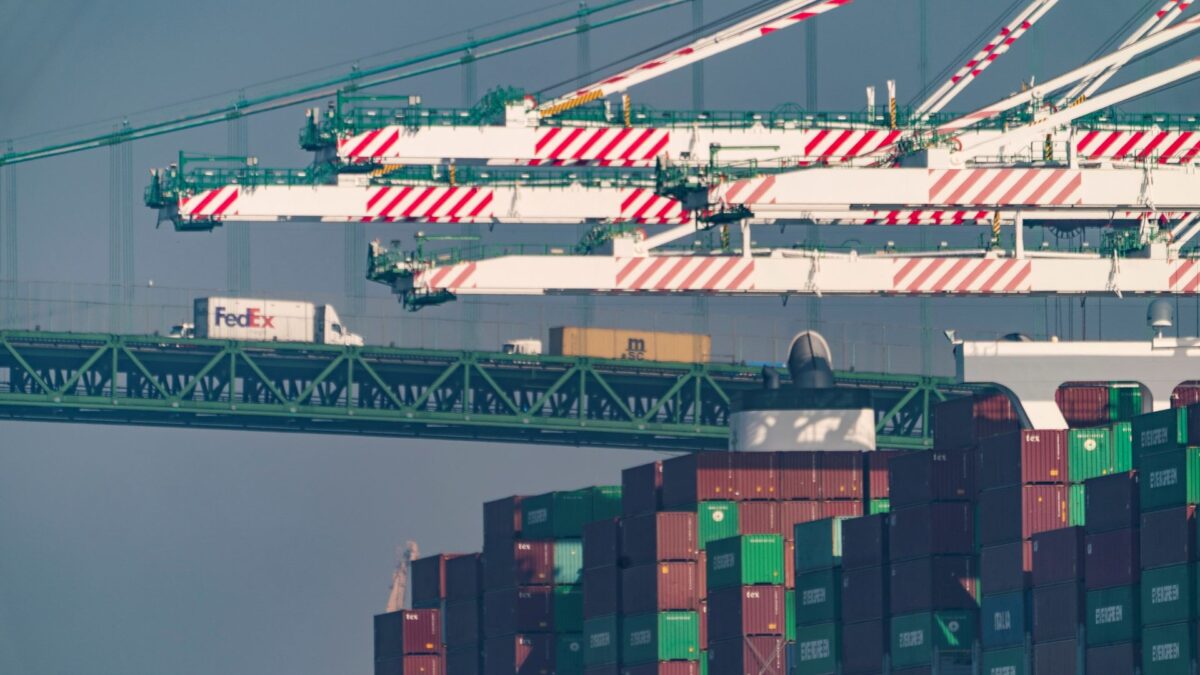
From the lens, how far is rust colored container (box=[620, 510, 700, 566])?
72000 millimetres

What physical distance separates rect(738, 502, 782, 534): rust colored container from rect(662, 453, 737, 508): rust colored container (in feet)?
1.49

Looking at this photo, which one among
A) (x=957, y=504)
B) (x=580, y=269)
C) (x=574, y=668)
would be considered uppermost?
(x=580, y=269)

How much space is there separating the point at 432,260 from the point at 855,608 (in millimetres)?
12307

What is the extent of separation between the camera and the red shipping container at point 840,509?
240 feet

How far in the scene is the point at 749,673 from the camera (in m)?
68.1

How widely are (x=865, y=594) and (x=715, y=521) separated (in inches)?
391

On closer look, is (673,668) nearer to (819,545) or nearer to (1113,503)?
(819,545)

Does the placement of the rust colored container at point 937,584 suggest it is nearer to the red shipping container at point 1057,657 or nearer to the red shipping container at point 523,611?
the red shipping container at point 1057,657

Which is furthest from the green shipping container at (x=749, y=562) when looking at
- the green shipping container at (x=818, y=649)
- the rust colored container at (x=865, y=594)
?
the rust colored container at (x=865, y=594)

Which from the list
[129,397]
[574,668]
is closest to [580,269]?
[574,668]

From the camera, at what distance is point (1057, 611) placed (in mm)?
56938

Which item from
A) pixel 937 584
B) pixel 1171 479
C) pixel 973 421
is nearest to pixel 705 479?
pixel 973 421

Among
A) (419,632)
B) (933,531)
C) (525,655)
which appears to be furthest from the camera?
(419,632)

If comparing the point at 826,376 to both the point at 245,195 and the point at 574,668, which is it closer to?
the point at 574,668
